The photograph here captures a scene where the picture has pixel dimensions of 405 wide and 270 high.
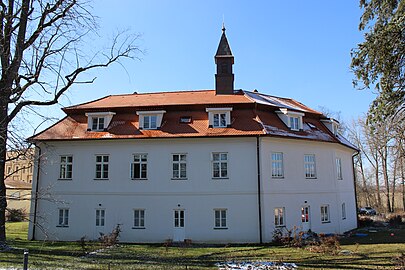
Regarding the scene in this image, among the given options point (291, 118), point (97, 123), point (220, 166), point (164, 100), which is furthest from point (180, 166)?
point (291, 118)

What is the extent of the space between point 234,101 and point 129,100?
25.8ft

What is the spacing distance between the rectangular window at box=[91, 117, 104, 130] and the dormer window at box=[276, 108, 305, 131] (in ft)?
38.3

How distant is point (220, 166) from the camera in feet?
67.5

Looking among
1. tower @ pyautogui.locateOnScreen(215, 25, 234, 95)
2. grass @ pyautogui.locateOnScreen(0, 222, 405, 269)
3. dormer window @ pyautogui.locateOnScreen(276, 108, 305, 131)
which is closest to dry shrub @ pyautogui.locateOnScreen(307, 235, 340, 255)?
grass @ pyautogui.locateOnScreen(0, 222, 405, 269)

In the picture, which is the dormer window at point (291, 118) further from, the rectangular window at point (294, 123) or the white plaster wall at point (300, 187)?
the white plaster wall at point (300, 187)

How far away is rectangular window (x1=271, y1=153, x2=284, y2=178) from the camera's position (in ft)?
68.7

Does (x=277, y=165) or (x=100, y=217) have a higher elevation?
(x=277, y=165)

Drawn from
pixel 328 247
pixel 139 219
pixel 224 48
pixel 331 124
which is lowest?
pixel 328 247

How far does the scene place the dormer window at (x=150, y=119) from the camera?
71.3ft

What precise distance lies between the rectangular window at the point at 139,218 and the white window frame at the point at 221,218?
432 centimetres

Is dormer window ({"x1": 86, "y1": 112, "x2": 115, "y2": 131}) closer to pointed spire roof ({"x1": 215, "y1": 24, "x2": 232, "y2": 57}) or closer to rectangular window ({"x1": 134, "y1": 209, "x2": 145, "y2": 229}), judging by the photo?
rectangular window ({"x1": 134, "y1": 209, "x2": 145, "y2": 229})

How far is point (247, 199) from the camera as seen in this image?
65.8 ft

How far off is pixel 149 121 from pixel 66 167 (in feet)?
19.6

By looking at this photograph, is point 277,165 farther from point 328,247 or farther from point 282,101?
point 282,101
